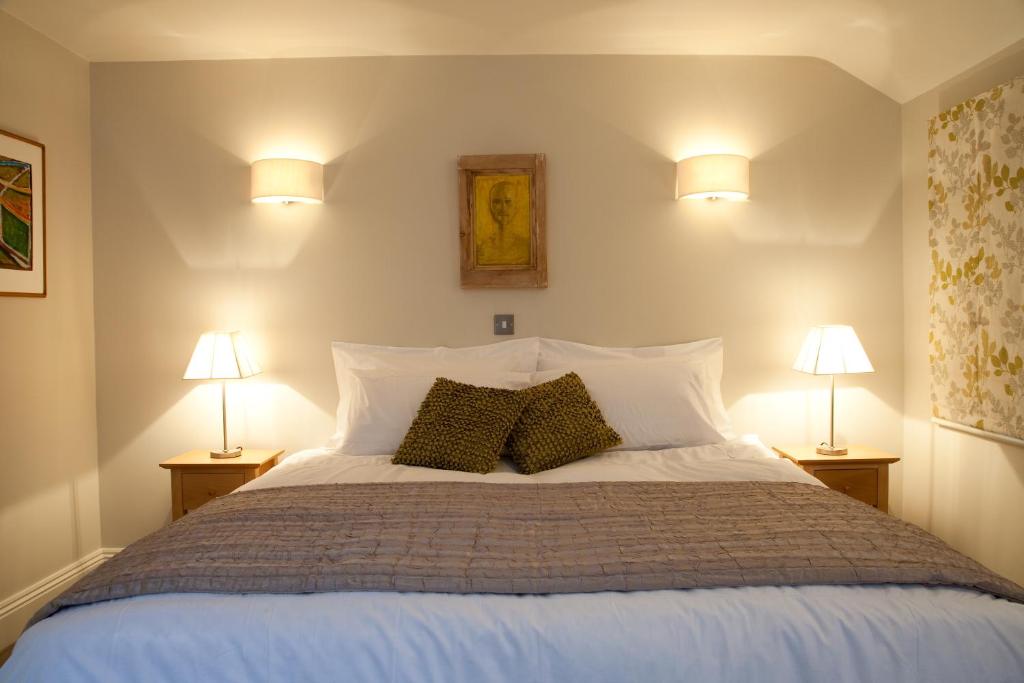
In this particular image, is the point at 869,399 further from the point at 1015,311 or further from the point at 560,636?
the point at 560,636

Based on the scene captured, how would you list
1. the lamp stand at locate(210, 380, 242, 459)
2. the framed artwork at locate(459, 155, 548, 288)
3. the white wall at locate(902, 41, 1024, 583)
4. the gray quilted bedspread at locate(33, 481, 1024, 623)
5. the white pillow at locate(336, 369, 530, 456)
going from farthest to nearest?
the framed artwork at locate(459, 155, 548, 288) < the lamp stand at locate(210, 380, 242, 459) < the white pillow at locate(336, 369, 530, 456) < the white wall at locate(902, 41, 1024, 583) < the gray quilted bedspread at locate(33, 481, 1024, 623)

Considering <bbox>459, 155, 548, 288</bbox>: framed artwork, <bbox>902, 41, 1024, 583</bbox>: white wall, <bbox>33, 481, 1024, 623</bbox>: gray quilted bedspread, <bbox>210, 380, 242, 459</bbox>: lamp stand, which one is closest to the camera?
<bbox>33, 481, 1024, 623</bbox>: gray quilted bedspread

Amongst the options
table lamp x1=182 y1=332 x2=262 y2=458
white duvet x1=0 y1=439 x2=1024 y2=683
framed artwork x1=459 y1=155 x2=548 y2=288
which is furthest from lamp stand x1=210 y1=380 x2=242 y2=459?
white duvet x1=0 y1=439 x2=1024 y2=683

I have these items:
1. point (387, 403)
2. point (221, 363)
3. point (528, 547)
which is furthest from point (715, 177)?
point (221, 363)

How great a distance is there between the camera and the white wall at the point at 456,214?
3.13 meters

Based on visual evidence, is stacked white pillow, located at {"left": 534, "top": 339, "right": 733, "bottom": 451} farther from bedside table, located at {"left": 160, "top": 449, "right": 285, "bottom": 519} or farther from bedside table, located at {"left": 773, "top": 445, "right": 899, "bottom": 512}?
bedside table, located at {"left": 160, "top": 449, "right": 285, "bottom": 519}

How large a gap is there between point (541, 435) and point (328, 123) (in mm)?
1895

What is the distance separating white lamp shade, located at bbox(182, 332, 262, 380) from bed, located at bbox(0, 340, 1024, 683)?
1269 mm

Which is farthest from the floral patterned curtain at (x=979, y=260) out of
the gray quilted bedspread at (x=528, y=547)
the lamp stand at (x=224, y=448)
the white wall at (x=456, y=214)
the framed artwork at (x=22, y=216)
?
the framed artwork at (x=22, y=216)

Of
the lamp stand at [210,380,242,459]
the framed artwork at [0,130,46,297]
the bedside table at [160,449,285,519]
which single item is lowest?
the bedside table at [160,449,285,519]

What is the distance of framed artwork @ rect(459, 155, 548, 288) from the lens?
311 cm

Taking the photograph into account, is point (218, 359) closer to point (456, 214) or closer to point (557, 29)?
point (456, 214)

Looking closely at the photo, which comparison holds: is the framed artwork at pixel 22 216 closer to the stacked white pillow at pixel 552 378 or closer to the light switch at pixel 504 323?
the stacked white pillow at pixel 552 378

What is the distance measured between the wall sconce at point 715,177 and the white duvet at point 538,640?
209 cm
